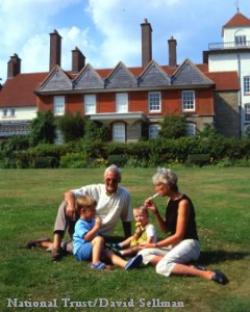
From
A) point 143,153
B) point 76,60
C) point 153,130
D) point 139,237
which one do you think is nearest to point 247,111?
point 153,130

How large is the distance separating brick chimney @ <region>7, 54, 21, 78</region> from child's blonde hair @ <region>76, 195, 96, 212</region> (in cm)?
6157

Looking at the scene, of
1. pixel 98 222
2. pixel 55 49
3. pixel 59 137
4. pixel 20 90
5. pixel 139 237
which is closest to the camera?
pixel 98 222

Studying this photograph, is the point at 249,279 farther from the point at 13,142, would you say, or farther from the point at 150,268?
the point at 13,142

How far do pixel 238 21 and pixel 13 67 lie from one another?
27.7 m

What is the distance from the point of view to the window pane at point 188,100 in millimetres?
Answer: 49875

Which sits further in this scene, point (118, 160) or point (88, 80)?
point (88, 80)

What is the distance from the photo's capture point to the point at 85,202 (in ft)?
25.1

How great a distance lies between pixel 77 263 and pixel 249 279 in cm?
229

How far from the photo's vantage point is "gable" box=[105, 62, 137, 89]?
5078 cm

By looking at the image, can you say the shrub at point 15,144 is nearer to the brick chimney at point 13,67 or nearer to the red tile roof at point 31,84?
the red tile roof at point 31,84

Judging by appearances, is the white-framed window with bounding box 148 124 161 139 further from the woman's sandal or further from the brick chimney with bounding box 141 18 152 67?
the woman's sandal

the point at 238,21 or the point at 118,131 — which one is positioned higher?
the point at 238,21

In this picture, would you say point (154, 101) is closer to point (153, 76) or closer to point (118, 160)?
point (153, 76)

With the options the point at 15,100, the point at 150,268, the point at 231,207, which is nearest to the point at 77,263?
the point at 150,268
